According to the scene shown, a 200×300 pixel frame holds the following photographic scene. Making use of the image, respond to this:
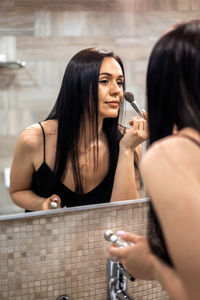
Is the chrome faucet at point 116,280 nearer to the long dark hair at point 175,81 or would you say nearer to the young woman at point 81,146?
the young woman at point 81,146

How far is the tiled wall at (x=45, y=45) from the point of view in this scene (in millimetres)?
839

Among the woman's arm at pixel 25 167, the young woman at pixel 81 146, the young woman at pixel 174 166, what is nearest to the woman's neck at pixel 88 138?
the young woman at pixel 81 146

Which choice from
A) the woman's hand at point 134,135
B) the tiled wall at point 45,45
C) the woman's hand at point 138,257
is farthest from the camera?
the woman's hand at point 134,135

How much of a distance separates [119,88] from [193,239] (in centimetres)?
50

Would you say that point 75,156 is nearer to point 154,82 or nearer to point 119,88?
point 119,88

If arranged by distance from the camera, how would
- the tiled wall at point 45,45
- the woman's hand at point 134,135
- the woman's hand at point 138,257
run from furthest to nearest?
the woman's hand at point 134,135 → the tiled wall at point 45,45 → the woman's hand at point 138,257

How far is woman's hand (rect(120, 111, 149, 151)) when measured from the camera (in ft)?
3.10

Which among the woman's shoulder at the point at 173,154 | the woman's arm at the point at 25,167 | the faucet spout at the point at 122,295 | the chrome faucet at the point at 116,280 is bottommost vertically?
the faucet spout at the point at 122,295

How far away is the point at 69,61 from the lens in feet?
2.87

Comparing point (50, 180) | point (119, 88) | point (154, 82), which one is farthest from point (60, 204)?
point (154, 82)

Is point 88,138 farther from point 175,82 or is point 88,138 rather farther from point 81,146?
point 175,82

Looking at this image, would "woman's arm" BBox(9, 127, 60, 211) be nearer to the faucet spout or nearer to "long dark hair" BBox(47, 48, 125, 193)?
"long dark hair" BBox(47, 48, 125, 193)

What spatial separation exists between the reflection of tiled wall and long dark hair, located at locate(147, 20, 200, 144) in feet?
1.26

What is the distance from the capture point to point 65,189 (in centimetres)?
91
